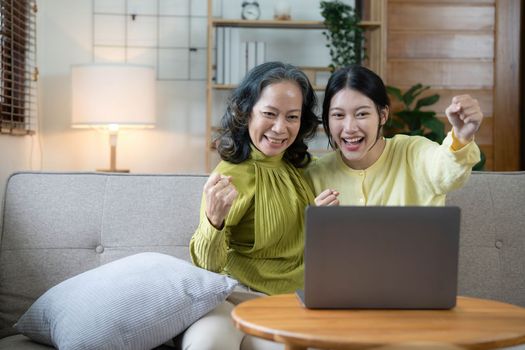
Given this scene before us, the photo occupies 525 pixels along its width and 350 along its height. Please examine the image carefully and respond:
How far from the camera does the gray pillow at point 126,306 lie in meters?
1.61

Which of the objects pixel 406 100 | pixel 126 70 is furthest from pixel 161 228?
pixel 406 100

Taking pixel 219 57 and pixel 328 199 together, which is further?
pixel 219 57

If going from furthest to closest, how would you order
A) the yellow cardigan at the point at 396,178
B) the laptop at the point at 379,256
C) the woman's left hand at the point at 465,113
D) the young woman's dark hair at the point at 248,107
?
the young woman's dark hair at the point at 248,107
the yellow cardigan at the point at 396,178
the woman's left hand at the point at 465,113
the laptop at the point at 379,256

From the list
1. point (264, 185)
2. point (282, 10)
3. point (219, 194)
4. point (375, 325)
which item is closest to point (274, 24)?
point (282, 10)

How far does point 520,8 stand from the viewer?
416cm

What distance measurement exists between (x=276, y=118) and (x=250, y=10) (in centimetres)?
218

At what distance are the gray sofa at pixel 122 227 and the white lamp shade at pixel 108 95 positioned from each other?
155 cm

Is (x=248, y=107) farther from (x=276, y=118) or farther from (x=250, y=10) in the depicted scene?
(x=250, y=10)

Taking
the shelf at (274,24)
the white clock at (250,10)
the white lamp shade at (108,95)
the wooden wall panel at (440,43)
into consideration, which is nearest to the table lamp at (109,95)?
the white lamp shade at (108,95)

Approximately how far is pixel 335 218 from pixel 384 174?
70cm

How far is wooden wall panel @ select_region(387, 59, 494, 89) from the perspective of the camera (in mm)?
4176

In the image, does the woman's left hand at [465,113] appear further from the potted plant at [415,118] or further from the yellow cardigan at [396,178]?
the potted plant at [415,118]

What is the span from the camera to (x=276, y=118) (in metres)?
1.95

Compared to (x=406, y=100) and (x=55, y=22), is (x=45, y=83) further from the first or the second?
(x=406, y=100)
